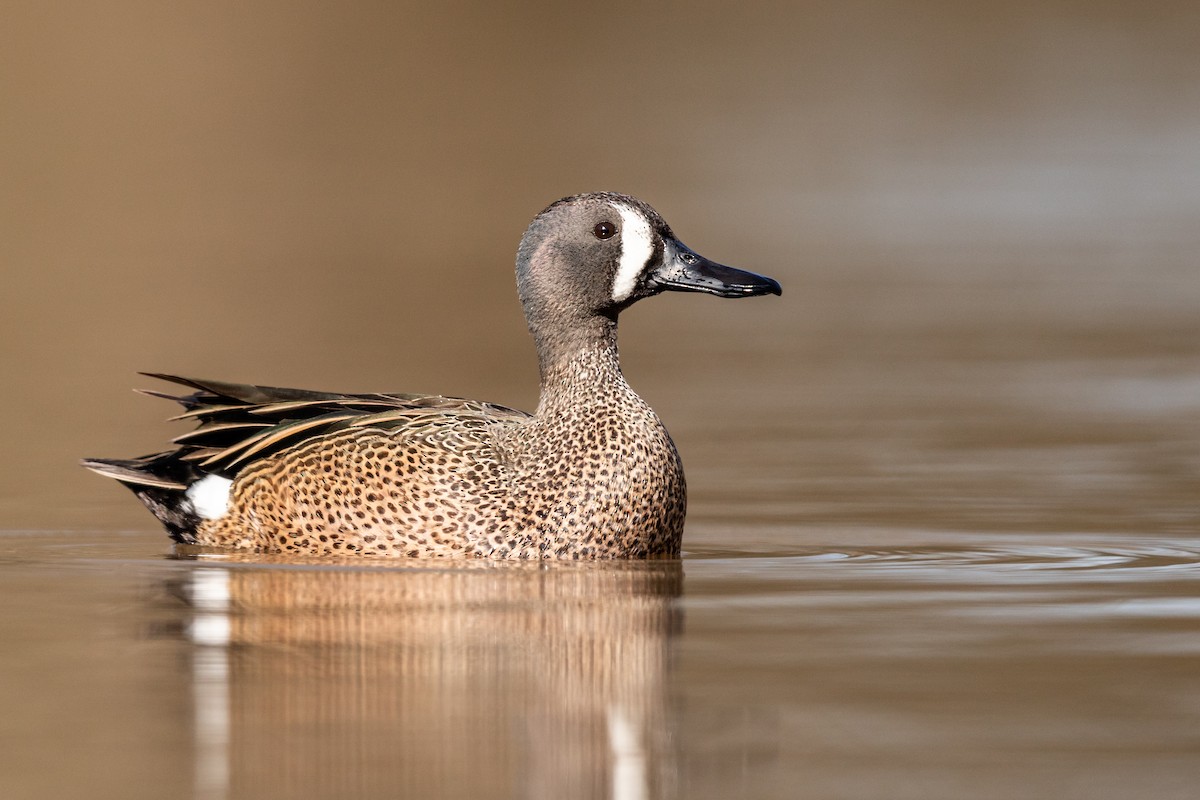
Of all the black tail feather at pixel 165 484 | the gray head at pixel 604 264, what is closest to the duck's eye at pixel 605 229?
the gray head at pixel 604 264

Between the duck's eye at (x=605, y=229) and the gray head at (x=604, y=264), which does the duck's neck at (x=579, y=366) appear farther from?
the duck's eye at (x=605, y=229)

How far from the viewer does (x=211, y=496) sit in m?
8.94

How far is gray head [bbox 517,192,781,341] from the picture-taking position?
29.0 ft

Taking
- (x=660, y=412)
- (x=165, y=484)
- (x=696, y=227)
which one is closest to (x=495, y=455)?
(x=165, y=484)

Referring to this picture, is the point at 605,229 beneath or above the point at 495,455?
above

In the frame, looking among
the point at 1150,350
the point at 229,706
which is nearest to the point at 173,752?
the point at 229,706

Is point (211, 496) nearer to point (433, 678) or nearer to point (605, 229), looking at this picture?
point (605, 229)

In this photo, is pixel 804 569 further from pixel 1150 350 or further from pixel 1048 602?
pixel 1150 350

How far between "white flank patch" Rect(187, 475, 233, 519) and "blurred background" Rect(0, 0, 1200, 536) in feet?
2.60

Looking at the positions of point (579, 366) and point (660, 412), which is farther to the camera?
point (660, 412)

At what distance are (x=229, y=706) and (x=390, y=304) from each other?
12917mm

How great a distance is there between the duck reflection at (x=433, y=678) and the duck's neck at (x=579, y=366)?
29.2 inches

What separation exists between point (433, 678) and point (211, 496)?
2823 millimetres

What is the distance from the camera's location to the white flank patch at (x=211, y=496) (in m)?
8.91
